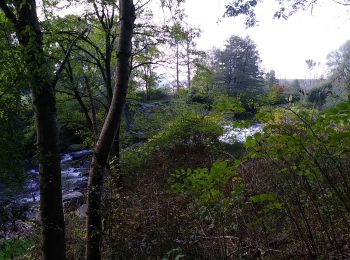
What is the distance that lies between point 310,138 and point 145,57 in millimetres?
8888

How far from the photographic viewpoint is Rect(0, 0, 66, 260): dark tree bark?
10.1ft

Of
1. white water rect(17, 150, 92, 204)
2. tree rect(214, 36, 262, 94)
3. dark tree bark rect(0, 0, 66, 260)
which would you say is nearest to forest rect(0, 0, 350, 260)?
dark tree bark rect(0, 0, 66, 260)

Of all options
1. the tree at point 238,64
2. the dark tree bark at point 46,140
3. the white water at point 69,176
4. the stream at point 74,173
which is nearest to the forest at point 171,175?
the dark tree bark at point 46,140

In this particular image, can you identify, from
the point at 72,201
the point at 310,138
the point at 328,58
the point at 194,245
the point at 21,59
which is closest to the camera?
the point at 310,138

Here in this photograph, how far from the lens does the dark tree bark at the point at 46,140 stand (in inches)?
121

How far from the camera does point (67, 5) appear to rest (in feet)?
30.9

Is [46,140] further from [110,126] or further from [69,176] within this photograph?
[69,176]

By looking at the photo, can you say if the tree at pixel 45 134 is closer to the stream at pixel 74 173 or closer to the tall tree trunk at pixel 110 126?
the tall tree trunk at pixel 110 126

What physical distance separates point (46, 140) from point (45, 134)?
2.4 inches

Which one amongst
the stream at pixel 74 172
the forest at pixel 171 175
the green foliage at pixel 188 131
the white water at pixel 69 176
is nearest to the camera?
the forest at pixel 171 175

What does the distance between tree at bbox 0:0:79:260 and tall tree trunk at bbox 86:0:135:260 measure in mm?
628

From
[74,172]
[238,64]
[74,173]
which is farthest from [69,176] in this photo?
[238,64]

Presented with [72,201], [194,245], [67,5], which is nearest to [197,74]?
[67,5]

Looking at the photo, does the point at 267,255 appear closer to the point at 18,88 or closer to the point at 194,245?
the point at 194,245
